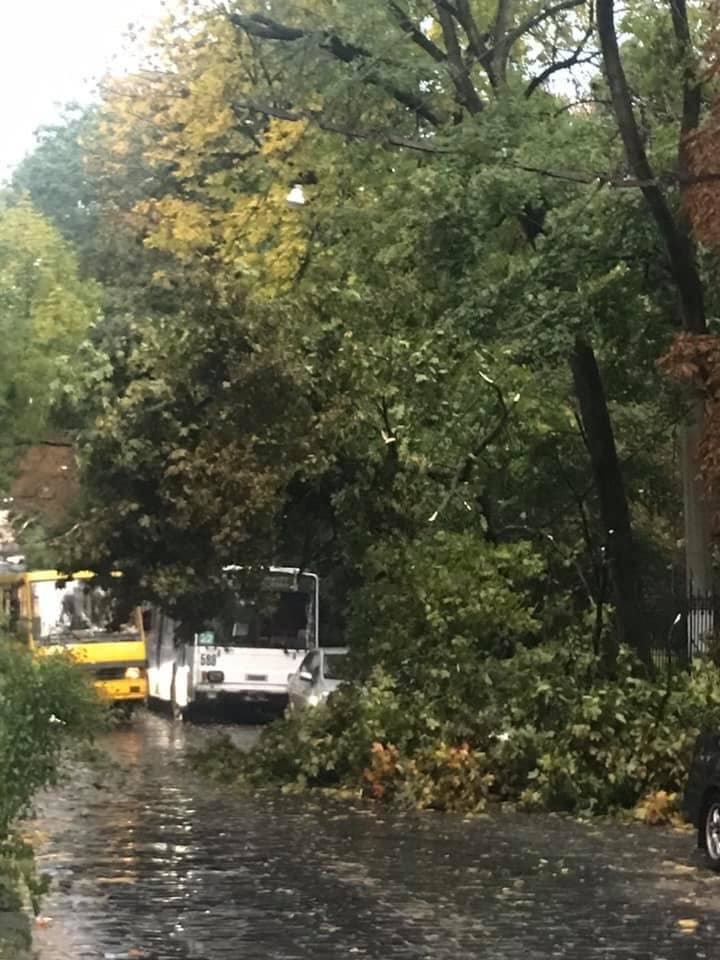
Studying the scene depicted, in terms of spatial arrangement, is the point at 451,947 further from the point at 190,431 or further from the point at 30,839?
the point at 190,431

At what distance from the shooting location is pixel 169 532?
21.8 meters

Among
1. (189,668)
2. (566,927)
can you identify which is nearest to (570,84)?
(189,668)

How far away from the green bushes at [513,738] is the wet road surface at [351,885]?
2.55 ft

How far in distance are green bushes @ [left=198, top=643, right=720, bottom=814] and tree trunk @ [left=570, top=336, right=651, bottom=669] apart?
5.67 ft

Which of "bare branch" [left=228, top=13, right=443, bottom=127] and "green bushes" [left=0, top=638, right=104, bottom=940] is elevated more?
"bare branch" [left=228, top=13, right=443, bottom=127]

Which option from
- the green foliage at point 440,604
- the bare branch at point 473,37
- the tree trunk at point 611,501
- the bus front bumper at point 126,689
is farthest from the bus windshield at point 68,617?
the bare branch at point 473,37

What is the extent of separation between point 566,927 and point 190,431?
11675 mm

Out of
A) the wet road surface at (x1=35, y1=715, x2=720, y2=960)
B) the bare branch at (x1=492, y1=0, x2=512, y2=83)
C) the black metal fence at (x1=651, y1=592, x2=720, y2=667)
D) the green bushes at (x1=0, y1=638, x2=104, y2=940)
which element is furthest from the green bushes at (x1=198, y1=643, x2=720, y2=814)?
the bare branch at (x1=492, y1=0, x2=512, y2=83)

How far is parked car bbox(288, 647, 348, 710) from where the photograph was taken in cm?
2711

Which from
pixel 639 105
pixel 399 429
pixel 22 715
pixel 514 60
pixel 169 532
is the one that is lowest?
pixel 22 715

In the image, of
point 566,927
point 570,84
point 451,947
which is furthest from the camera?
point 570,84

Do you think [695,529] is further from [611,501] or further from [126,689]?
[126,689]

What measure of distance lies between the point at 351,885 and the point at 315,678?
1483cm

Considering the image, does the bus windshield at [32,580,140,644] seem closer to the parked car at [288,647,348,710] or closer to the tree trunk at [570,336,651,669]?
the parked car at [288,647,348,710]
